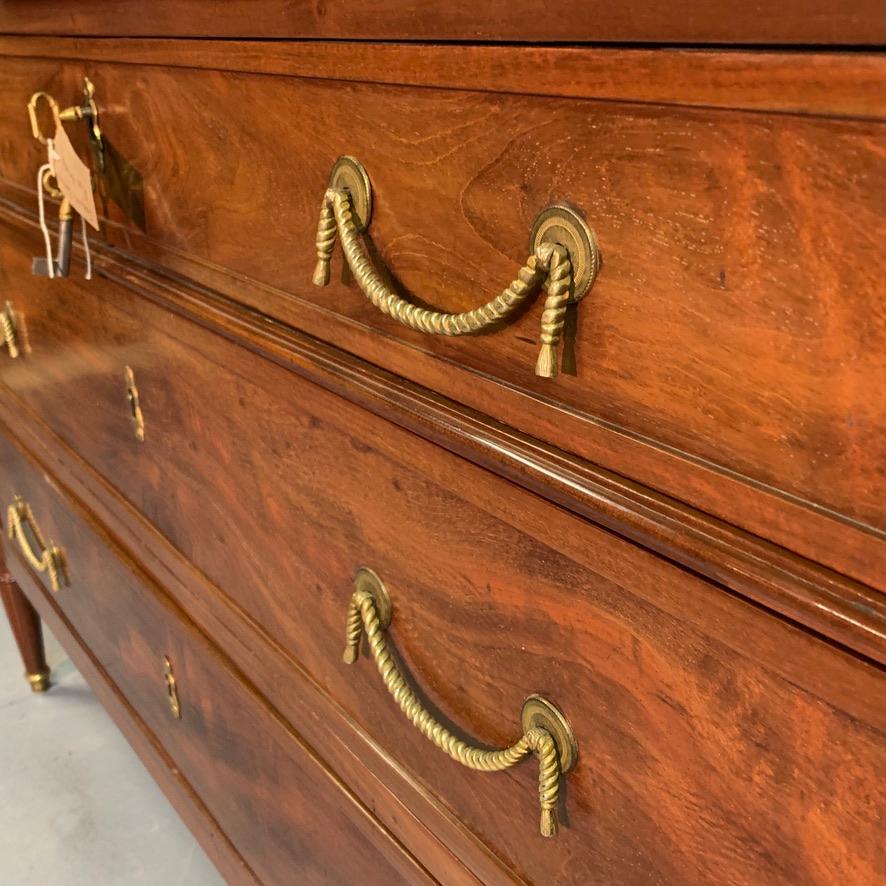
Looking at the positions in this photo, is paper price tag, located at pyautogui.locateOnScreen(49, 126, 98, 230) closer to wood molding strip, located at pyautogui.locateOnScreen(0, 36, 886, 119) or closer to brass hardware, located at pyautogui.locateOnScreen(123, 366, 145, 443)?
brass hardware, located at pyautogui.locateOnScreen(123, 366, 145, 443)

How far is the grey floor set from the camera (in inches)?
44.6

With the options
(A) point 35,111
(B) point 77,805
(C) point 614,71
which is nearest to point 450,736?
(C) point 614,71

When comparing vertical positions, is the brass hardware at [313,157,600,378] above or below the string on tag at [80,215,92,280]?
above

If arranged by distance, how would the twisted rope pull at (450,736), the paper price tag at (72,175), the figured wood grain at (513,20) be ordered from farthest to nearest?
the paper price tag at (72,175), the twisted rope pull at (450,736), the figured wood grain at (513,20)

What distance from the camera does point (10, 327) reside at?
979 mm

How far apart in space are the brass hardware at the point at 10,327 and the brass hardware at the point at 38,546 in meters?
0.23

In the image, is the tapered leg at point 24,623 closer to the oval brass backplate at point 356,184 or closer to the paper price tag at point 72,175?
the paper price tag at point 72,175

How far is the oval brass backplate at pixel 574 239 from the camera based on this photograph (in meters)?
0.35

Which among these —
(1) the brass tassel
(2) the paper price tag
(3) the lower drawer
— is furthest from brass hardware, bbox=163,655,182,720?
(1) the brass tassel

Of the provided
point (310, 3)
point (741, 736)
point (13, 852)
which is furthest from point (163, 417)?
point (13, 852)

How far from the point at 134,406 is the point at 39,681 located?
789mm

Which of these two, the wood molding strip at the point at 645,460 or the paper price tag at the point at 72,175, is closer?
the wood molding strip at the point at 645,460

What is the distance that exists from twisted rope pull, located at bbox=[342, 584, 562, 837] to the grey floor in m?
0.72

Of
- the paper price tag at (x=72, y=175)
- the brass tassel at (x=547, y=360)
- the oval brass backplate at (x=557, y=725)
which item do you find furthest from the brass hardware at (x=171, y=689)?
the brass tassel at (x=547, y=360)
